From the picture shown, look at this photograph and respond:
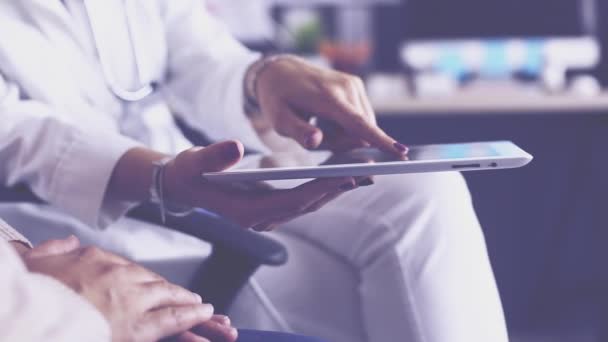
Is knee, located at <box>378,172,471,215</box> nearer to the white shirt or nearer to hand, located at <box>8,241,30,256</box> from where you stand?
the white shirt

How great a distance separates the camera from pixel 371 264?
700 millimetres

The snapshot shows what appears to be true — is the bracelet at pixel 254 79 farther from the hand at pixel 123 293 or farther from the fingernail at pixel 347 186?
the hand at pixel 123 293

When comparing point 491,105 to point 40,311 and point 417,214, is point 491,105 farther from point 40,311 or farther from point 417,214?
point 40,311

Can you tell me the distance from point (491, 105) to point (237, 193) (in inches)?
33.3

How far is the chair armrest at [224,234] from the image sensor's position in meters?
0.63

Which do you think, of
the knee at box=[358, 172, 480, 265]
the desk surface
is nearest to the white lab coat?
the knee at box=[358, 172, 480, 265]

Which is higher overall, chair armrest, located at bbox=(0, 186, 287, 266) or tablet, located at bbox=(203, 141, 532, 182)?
tablet, located at bbox=(203, 141, 532, 182)

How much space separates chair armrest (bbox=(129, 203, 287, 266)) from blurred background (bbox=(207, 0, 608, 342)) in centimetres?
80

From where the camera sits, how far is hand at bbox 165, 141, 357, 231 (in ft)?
1.86

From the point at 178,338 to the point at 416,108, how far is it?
0.95m

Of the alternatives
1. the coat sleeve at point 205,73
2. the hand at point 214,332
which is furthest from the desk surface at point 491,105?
the hand at point 214,332

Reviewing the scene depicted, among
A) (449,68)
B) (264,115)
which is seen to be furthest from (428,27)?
(264,115)

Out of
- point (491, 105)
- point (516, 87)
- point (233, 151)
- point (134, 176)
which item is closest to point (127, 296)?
point (233, 151)

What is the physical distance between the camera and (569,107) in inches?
52.9
